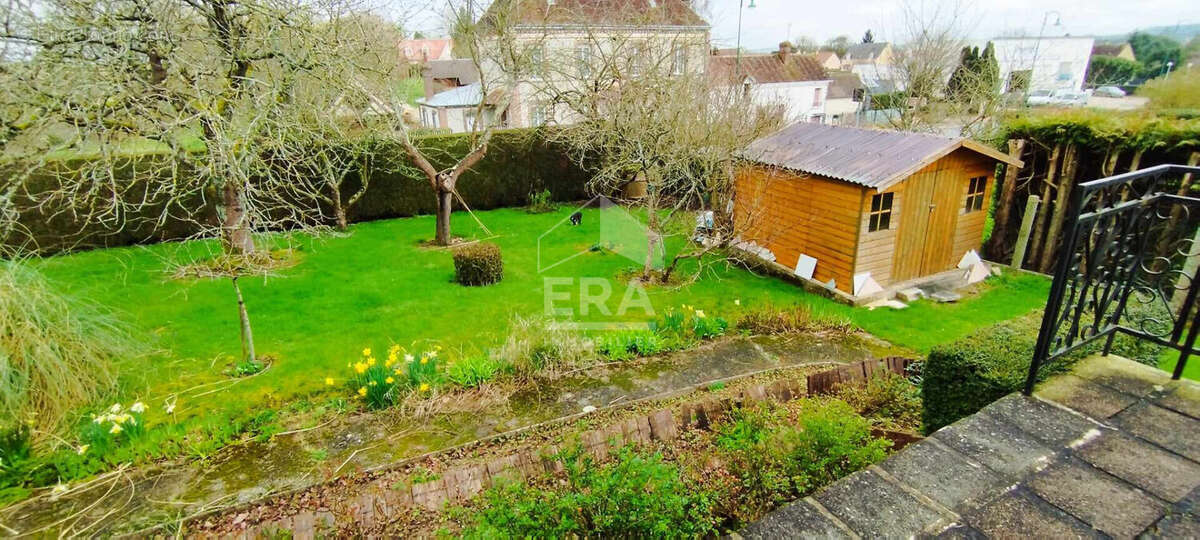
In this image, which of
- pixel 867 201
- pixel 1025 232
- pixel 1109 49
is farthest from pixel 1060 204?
pixel 1109 49

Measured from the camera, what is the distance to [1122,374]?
2879 mm

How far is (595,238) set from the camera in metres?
12.2

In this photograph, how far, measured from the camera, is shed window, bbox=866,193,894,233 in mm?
8289

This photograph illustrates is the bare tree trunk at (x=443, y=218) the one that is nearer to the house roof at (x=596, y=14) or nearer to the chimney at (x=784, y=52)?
the house roof at (x=596, y=14)

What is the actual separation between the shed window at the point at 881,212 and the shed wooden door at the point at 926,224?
0.27m

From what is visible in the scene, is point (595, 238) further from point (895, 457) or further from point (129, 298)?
point (895, 457)

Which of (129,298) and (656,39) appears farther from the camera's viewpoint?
(656,39)

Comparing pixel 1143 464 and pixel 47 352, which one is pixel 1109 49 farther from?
pixel 47 352

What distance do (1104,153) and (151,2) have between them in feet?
43.3

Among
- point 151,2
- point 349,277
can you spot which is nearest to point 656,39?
point 349,277

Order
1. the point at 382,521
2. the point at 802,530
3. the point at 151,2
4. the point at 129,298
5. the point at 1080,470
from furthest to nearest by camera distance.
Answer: the point at 129,298 < the point at 151,2 < the point at 382,521 < the point at 1080,470 < the point at 802,530

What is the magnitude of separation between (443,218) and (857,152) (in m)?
7.66

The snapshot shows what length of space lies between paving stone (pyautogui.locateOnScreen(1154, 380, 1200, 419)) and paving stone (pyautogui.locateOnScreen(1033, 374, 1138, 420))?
0.13 metres

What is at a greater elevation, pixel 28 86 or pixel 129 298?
pixel 28 86
